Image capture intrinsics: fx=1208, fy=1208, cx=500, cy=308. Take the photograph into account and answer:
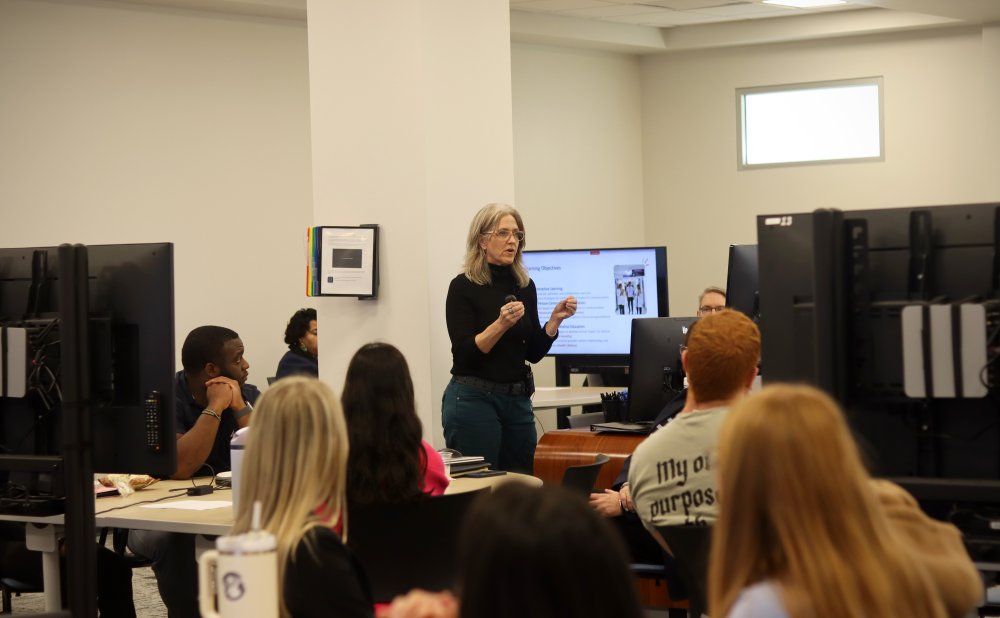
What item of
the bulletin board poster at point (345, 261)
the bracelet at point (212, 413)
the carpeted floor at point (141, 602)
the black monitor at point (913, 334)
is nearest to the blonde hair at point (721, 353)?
the black monitor at point (913, 334)

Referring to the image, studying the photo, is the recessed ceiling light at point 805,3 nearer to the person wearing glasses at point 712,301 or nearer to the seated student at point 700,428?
the person wearing glasses at point 712,301

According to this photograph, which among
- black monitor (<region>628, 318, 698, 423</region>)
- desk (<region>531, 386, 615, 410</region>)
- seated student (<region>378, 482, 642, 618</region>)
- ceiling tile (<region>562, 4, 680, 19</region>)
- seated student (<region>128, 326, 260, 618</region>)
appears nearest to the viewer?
seated student (<region>378, 482, 642, 618</region>)

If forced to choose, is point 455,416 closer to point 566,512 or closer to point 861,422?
point 861,422

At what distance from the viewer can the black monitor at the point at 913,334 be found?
8.13 feet

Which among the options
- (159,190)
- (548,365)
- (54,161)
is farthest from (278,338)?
(548,365)

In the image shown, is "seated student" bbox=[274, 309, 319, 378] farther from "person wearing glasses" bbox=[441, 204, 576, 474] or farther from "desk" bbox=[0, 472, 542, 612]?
"desk" bbox=[0, 472, 542, 612]

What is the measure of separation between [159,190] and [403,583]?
5.29 meters

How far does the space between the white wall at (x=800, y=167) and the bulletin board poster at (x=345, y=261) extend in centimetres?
503

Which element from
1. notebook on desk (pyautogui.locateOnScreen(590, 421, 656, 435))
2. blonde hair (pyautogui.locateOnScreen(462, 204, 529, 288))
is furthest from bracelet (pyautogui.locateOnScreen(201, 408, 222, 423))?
notebook on desk (pyautogui.locateOnScreen(590, 421, 656, 435))

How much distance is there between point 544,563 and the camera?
1214mm

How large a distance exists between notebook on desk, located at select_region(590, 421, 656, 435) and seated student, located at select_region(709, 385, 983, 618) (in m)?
3.11

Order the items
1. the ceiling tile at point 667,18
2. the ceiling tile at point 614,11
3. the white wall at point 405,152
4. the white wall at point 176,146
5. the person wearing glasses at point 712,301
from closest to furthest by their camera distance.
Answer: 1. the white wall at point 405,152
2. the person wearing glasses at point 712,301
3. the white wall at point 176,146
4. the ceiling tile at point 614,11
5. the ceiling tile at point 667,18

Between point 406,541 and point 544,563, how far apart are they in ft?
5.46

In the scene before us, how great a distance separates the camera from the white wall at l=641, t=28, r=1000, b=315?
9273mm
